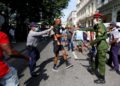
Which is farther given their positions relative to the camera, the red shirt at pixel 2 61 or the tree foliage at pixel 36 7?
the tree foliage at pixel 36 7

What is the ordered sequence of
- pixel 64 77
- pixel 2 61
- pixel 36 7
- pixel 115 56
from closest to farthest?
pixel 2 61 → pixel 64 77 → pixel 115 56 → pixel 36 7

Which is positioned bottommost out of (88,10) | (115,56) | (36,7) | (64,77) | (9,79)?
(64,77)

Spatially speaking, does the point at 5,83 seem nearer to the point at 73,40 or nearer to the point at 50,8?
the point at 73,40

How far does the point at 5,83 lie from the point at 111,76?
16.8 ft

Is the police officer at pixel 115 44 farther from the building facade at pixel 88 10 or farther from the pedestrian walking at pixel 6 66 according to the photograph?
the building facade at pixel 88 10

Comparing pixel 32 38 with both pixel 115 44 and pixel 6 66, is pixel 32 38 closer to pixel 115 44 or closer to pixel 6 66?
pixel 115 44

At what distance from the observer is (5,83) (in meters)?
3.77

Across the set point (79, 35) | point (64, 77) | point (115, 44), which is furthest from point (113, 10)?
point (64, 77)

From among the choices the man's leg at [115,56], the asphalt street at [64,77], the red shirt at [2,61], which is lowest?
the asphalt street at [64,77]

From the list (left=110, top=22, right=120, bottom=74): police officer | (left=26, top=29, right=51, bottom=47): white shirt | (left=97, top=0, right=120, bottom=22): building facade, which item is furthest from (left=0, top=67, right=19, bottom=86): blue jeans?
(left=97, top=0, right=120, bottom=22): building facade

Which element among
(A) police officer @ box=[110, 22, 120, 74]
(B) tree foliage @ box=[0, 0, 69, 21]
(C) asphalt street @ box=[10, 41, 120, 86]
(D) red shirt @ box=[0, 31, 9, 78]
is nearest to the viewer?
(D) red shirt @ box=[0, 31, 9, 78]

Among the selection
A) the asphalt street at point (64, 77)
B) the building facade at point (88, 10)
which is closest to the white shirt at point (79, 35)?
the asphalt street at point (64, 77)

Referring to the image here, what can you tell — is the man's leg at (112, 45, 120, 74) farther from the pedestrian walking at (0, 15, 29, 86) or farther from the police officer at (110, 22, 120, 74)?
the pedestrian walking at (0, 15, 29, 86)

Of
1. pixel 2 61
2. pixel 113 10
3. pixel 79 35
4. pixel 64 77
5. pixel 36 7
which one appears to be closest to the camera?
pixel 2 61
